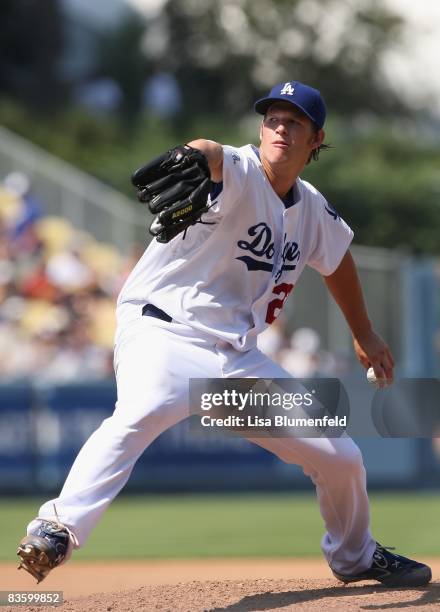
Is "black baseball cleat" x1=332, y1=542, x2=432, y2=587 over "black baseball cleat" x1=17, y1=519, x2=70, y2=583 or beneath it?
beneath

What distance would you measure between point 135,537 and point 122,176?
40.1ft

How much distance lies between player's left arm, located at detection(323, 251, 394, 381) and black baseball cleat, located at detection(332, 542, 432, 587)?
2.44 feet

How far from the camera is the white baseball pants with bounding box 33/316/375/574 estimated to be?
13.2 ft

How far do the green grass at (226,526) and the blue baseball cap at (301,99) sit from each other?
348cm

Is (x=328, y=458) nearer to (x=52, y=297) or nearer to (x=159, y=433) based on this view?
(x=159, y=433)

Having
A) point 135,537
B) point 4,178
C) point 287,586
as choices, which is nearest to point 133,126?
point 4,178

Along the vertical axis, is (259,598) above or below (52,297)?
below

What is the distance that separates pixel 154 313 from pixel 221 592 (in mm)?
1248

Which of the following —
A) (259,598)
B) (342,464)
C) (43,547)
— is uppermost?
(342,464)

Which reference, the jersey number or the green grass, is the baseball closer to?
the jersey number

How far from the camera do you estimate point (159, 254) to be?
4328mm

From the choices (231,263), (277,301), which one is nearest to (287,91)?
(231,263)

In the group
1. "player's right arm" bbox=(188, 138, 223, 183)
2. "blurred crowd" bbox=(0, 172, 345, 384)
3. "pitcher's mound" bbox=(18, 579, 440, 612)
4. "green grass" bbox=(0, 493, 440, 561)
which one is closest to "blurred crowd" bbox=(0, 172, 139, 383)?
"blurred crowd" bbox=(0, 172, 345, 384)

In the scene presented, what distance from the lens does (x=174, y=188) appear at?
382 centimetres
